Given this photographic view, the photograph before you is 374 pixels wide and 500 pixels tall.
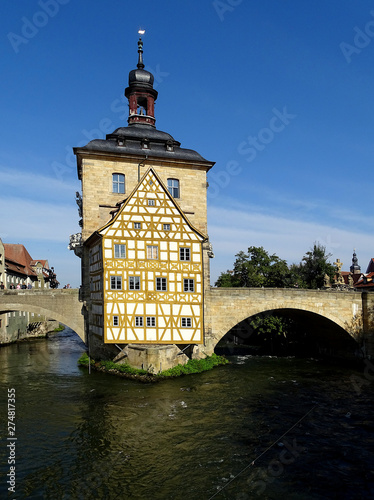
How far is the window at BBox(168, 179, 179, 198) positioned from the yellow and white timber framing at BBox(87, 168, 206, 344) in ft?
17.0

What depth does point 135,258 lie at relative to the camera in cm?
2709

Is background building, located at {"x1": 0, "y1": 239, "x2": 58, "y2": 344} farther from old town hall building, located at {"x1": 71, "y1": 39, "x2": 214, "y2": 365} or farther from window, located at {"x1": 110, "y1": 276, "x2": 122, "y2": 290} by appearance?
window, located at {"x1": 110, "y1": 276, "x2": 122, "y2": 290}

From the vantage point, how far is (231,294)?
103 ft

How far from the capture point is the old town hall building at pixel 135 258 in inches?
1046

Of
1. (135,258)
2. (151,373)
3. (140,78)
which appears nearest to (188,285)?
(135,258)

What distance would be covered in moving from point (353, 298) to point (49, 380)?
78.0 ft

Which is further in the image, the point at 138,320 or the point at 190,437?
the point at 138,320

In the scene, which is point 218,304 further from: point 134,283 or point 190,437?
point 190,437

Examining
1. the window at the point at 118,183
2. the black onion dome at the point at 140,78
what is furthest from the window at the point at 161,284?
the black onion dome at the point at 140,78

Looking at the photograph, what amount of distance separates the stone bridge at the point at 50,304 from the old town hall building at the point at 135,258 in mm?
809

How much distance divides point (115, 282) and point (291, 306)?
547 inches

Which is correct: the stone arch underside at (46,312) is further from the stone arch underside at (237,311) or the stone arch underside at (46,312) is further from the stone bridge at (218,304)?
the stone arch underside at (237,311)

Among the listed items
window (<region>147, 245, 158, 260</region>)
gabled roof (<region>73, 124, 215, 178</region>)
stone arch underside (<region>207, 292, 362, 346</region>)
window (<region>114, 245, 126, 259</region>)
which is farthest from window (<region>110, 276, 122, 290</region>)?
gabled roof (<region>73, 124, 215, 178</region>)

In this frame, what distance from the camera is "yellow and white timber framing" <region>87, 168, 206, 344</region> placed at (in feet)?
86.9
